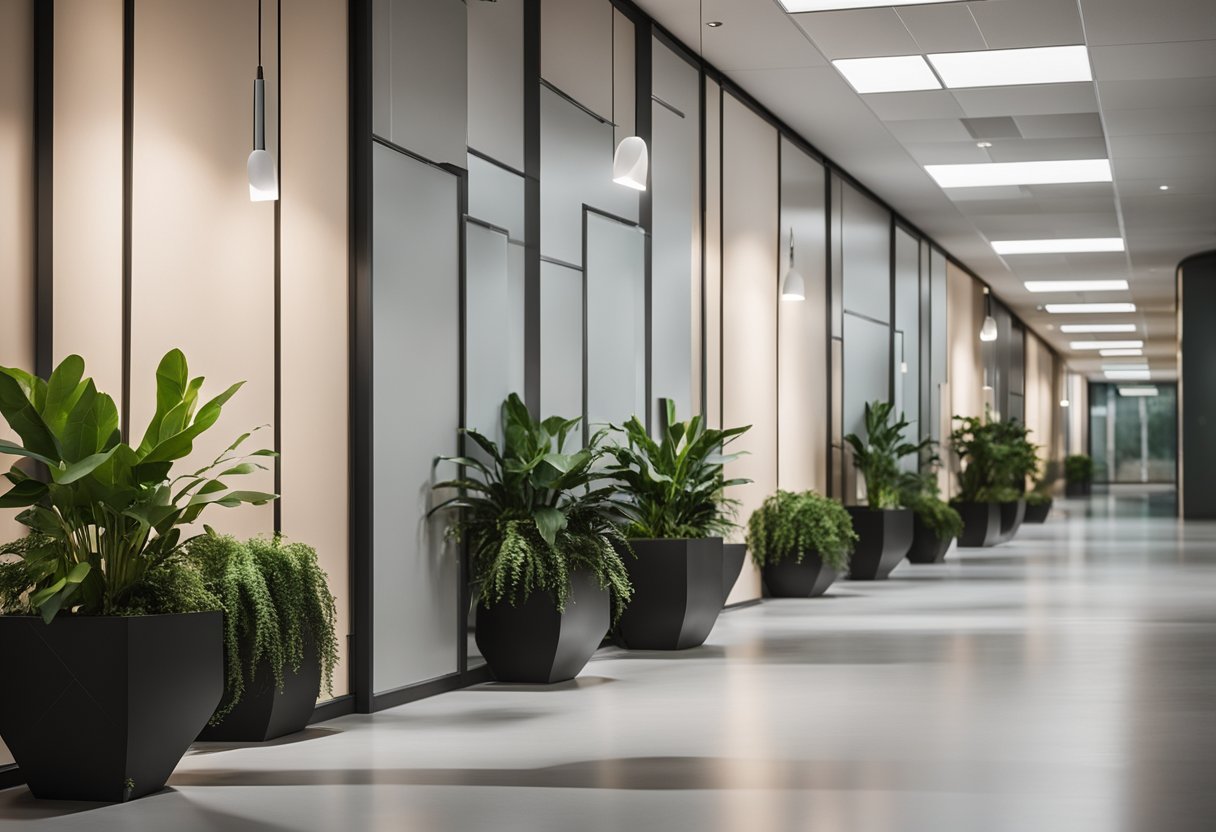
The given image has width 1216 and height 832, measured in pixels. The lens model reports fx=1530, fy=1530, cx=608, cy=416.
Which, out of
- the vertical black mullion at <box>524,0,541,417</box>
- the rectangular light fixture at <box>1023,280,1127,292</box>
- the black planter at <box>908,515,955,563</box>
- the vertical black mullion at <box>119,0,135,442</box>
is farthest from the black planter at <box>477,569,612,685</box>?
the rectangular light fixture at <box>1023,280,1127,292</box>

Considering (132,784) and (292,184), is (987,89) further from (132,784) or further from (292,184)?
(132,784)

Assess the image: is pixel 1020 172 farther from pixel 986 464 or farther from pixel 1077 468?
pixel 1077 468

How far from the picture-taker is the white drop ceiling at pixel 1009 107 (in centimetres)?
928

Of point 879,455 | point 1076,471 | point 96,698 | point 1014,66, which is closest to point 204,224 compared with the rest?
point 96,698

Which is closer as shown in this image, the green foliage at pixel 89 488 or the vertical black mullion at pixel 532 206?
the green foliage at pixel 89 488

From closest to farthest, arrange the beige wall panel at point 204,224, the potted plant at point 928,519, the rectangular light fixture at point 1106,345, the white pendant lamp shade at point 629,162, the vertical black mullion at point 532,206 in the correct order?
the beige wall panel at point 204,224, the white pendant lamp shade at point 629,162, the vertical black mullion at point 532,206, the potted plant at point 928,519, the rectangular light fixture at point 1106,345

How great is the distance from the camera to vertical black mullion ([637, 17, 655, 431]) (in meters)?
9.16

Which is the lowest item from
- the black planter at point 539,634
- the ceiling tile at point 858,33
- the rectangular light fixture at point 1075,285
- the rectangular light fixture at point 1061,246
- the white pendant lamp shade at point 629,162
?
the black planter at point 539,634

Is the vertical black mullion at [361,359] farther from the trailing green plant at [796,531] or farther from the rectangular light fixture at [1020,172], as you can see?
the rectangular light fixture at [1020,172]

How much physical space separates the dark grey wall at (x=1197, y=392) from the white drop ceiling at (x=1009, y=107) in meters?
A: 2.83

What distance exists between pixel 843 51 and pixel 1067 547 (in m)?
9.94

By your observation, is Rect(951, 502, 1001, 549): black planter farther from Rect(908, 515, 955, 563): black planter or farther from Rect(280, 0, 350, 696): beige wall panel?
Rect(280, 0, 350, 696): beige wall panel

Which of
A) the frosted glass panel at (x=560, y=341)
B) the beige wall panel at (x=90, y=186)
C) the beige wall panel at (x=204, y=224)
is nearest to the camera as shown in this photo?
the beige wall panel at (x=90, y=186)

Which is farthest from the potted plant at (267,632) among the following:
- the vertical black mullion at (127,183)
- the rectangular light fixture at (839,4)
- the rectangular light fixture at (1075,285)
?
the rectangular light fixture at (1075,285)
